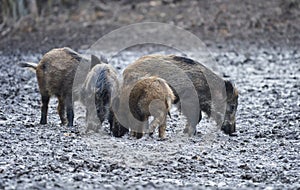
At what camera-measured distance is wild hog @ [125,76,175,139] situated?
8.59 metres

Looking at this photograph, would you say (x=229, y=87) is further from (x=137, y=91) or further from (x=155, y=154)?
(x=155, y=154)

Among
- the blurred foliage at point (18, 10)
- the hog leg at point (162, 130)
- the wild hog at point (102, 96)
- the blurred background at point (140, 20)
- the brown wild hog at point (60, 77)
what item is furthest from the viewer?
the blurred foliage at point (18, 10)

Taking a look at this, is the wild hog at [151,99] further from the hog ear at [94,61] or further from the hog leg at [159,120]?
the hog ear at [94,61]

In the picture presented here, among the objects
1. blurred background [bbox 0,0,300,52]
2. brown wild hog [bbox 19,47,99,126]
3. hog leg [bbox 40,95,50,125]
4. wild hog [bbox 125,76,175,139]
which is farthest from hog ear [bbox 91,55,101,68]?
blurred background [bbox 0,0,300,52]

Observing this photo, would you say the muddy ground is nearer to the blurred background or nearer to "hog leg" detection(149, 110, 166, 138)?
"hog leg" detection(149, 110, 166, 138)

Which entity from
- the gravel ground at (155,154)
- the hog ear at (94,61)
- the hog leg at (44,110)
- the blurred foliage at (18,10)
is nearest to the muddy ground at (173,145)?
the gravel ground at (155,154)

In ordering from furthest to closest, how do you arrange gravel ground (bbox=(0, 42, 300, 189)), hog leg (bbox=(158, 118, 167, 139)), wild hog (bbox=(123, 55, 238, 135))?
wild hog (bbox=(123, 55, 238, 135)) < hog leg (bbox=(158, 118, 167, 139)) < gravel ground (bbox=(0, 42, 300, 189))

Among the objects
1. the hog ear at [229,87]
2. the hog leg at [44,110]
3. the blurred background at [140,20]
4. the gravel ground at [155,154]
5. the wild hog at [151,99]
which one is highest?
the blurred background at [140,20]

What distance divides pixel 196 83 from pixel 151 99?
910 mm

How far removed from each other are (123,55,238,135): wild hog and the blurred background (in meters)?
10.9

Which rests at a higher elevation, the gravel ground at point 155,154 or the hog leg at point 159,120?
the hog leg at point 159,120

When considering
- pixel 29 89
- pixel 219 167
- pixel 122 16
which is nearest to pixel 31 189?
pixel 219 167

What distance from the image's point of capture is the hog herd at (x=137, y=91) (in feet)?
28.3

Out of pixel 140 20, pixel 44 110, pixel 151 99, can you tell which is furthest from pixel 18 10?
pixel 151 99
